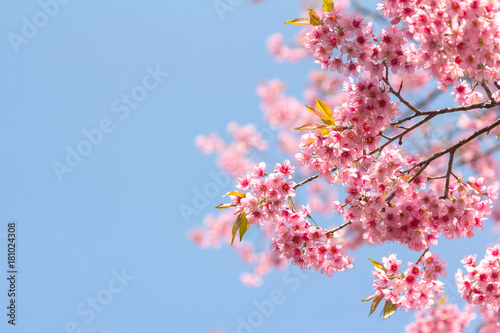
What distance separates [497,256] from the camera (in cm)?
277

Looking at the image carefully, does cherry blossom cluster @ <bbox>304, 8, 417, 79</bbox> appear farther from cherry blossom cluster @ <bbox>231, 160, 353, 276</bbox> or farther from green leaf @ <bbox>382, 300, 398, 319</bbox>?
green leaf @ <bbox>382, 300, 398, 319</bbox>

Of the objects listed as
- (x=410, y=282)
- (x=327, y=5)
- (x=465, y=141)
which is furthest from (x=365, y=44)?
(x=410, y=282)

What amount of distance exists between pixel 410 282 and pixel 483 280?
0.50 meters

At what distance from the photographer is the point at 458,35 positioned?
222cm

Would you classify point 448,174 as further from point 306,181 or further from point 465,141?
point 306,181

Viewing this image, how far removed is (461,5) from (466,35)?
0.16 meters

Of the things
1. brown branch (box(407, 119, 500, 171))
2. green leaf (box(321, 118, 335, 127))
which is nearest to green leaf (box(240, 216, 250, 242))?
green leaf (box(321, 118, 335, 127))

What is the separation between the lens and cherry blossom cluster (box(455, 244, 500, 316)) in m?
2.70

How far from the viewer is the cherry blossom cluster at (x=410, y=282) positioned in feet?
8.82

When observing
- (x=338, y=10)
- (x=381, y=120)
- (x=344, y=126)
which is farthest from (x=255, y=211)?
(x=338, y=10)

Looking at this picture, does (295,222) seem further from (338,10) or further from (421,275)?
(338,10)

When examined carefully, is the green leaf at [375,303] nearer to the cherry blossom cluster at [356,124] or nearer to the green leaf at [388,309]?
the green leaf at [388,309]

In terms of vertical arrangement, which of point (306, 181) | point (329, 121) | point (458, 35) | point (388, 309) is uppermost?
point (458, 35)

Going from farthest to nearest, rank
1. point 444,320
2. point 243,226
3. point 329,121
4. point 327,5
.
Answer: point 444,320
point 243,226
point 329,121
point 327,5
